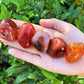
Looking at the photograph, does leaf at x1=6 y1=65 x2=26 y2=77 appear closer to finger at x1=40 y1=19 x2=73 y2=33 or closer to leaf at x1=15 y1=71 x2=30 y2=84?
leaf at x1=15 y1=71 x2=30 y2=84

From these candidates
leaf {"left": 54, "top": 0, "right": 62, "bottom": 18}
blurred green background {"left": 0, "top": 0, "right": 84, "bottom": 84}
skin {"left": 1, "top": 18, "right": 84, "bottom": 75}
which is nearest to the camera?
skin {"left": 1, "top": 18, "right": 84, "bottom": 75}

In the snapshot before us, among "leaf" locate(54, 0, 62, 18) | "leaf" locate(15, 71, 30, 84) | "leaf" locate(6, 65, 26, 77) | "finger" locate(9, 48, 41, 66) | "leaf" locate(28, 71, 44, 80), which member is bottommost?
"leaf" locate(15, 71, 30, 84)

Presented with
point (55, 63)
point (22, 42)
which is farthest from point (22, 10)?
point (55, 63)

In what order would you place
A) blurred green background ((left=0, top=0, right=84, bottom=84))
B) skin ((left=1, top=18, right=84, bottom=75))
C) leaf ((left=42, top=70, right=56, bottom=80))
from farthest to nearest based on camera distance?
blurred green background ((left=0, top=0, right=84, bottom=84)) → leaf ((left=42, top=70, right=56, bottom=80)) → skin ((left=1, top=18, right=84, bottom=75))

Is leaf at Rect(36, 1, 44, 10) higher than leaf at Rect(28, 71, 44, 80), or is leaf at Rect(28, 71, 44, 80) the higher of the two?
leaf at Rect(36, 1, 44, 10)

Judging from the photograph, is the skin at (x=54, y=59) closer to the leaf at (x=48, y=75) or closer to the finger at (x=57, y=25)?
the finger at (x=57, y=25)

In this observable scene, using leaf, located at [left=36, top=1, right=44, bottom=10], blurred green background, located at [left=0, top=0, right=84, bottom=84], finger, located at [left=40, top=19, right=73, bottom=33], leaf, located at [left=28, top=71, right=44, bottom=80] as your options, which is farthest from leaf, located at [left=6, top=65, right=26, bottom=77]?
leaf, located at [left=36, top=1, right=44, bottom=10]

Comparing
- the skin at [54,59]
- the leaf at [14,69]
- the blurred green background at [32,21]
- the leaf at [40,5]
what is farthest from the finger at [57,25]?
the leaf at [14,69]

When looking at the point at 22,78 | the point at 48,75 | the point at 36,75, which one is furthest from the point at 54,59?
the point at 22,78
